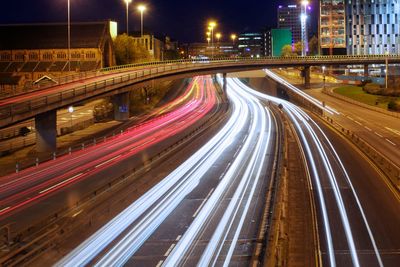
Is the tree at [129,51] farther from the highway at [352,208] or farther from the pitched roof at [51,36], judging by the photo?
the highway at [352,208]

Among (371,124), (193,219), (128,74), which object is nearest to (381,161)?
(193,219)

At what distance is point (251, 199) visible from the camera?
2623 centimetres

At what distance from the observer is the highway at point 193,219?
1777 centimetres

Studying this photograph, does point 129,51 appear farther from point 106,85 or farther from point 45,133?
point 45,133

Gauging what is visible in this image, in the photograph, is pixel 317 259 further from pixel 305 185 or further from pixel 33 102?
pixel 33 102

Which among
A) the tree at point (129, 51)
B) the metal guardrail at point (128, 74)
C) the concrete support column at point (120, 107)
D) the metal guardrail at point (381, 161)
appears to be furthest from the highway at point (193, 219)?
the tree at point (129, 51)

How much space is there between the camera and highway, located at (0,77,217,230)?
88.1ft

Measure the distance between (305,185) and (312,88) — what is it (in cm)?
8243

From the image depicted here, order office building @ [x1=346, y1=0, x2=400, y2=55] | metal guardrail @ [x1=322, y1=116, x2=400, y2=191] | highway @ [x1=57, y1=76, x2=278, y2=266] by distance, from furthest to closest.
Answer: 1. office building @ [x1=346, y1=0, x2=400, y2=55]
2. metal guardrail @ [x1=322, y1=116, x2=400, y2=191]
3. highway @ [x1=57, y1=76, x2=278, y2=266]

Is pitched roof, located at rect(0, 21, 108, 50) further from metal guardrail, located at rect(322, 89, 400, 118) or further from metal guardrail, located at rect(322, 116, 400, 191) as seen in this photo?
metal guardrail, located at rect(322, 116, 400, 191)

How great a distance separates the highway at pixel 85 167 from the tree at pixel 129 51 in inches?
1540

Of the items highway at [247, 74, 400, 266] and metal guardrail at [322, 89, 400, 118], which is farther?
metal guardrail at [322, 89, 400, 118]

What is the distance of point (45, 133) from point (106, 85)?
1201cm

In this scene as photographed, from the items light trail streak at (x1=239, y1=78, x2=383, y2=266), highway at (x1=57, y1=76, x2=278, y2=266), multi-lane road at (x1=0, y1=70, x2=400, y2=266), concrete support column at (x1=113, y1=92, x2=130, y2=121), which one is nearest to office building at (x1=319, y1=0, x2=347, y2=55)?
light trail streak at (x1=239, y1=78, x2=383, y2=266)
